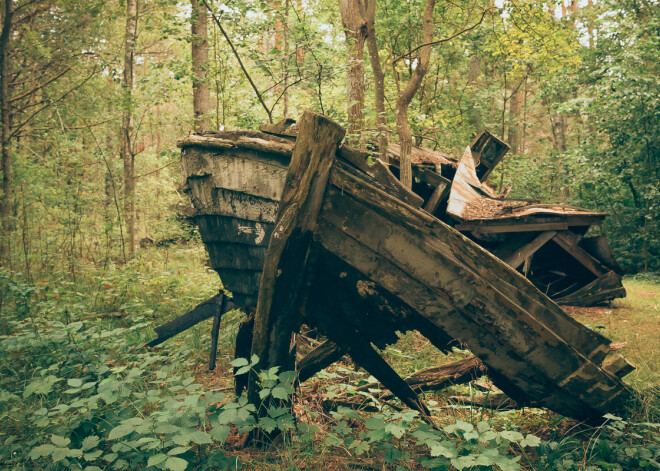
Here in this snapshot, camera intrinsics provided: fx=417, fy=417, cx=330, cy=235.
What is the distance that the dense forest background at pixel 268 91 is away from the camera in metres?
6.89

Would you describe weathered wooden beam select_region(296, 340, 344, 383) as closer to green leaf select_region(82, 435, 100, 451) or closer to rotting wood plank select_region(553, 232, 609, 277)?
green leaf select_region(82, 435, 100, 451)

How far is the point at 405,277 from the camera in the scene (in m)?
2.08

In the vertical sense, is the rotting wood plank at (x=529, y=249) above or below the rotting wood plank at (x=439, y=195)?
below

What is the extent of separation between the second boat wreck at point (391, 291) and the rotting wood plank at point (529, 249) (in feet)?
13.4

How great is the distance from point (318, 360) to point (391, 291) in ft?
3.73

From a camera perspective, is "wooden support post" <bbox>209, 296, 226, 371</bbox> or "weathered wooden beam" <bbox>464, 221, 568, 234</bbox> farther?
"weathered wooden beam" <bbox>464, 221, 568, 234</bbox>

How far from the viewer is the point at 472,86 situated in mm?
15789

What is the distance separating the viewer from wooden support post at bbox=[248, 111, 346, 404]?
2.03 m

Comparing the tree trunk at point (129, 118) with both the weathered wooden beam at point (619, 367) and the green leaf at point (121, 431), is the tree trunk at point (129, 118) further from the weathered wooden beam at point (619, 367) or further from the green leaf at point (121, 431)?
the weathered wooden beam at point (619, 367)

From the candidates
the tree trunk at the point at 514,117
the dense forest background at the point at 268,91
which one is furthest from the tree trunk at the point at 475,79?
the tree trunk at the point at 514,117

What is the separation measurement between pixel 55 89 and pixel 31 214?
3170 millimetres

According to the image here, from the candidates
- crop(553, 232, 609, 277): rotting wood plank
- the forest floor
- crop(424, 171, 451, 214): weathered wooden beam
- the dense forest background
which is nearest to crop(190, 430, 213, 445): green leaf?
the forest floor

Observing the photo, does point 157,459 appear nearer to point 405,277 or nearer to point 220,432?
point 220,432

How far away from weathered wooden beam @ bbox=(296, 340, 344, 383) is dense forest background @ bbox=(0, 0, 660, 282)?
3.60m
